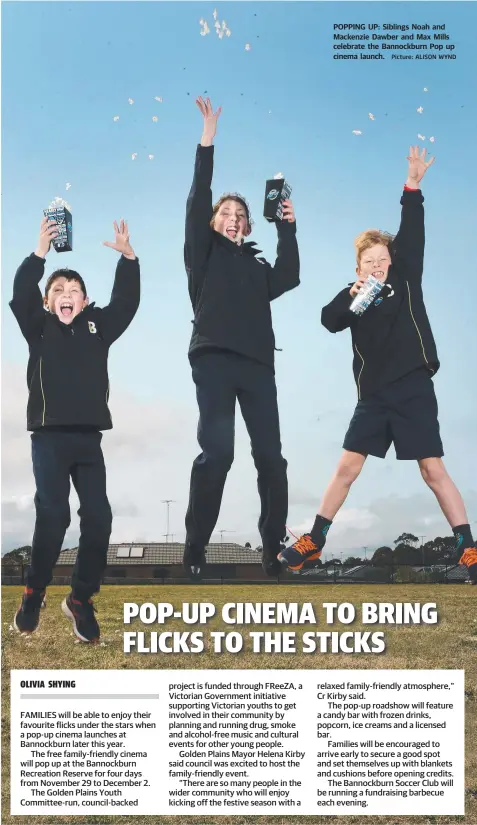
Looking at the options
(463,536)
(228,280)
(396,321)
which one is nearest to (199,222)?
(228,280)

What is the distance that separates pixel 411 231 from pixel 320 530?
10.1 ft

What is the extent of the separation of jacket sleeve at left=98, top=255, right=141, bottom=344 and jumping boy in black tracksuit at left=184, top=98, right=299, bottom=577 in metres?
0.74

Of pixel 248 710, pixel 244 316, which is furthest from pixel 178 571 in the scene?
pixel 244 316

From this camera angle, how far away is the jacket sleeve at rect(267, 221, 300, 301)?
7.86 m

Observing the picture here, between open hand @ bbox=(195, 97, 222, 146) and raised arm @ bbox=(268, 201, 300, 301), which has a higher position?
open hand @ bbox=(195, 97, 222, 146)

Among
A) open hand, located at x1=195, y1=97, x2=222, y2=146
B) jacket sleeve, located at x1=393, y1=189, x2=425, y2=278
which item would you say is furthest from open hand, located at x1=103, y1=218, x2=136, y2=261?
jacket sleeve, located at x1=393, y1=189, x2=425, y2=278

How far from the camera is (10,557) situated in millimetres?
8234

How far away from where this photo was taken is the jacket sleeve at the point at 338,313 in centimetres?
801

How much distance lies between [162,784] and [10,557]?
263cm

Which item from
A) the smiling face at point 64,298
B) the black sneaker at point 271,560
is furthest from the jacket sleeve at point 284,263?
the black sneaker at point 271,560

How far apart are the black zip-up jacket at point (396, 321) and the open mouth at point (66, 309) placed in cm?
252

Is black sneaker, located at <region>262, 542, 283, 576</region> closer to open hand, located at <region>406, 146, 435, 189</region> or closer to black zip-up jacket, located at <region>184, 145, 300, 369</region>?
black zip-up jacket, located at <region>184, 145, 300, 369</region>

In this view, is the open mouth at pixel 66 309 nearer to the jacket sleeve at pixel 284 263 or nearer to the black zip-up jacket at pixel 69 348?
the black zip-up jacket at pixel 69 348

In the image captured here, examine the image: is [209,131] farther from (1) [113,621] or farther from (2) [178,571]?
(1) [113,621]
